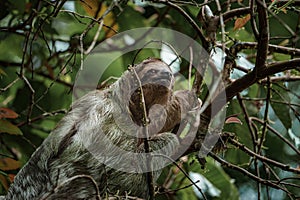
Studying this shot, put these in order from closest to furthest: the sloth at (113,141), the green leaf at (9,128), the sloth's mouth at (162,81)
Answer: the sloth at (113,141) < the sloth's mouth at (162,81) < the green leaf at (9,128)

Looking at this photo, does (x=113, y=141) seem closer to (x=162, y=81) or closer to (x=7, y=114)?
(x=162, y=81)

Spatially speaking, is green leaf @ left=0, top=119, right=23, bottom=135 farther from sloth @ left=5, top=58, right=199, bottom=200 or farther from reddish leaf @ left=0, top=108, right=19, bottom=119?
sloth @ left=5, top=58, right=199, bottom=200

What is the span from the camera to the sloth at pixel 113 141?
2.97m

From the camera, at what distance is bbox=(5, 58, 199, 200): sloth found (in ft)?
9.76

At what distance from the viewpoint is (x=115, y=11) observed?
466cm

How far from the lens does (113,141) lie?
3.06 meters

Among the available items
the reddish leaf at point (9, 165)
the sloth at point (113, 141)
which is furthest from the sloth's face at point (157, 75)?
the reddish leaf at point (9, 165)

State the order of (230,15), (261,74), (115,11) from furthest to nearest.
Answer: (115,11) < (230,15) < (261,74)

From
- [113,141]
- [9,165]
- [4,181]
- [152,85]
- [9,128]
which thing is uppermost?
[152,85]

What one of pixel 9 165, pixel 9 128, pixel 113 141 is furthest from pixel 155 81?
pixel 9 165

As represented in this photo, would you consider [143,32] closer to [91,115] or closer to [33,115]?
[33,115]

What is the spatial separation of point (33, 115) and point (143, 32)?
117 centimetres

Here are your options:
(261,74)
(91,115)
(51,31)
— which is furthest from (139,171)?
(51,31)

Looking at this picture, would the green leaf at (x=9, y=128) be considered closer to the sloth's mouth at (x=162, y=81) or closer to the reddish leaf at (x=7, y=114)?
the reddish leaf at (x=7, y=114)
